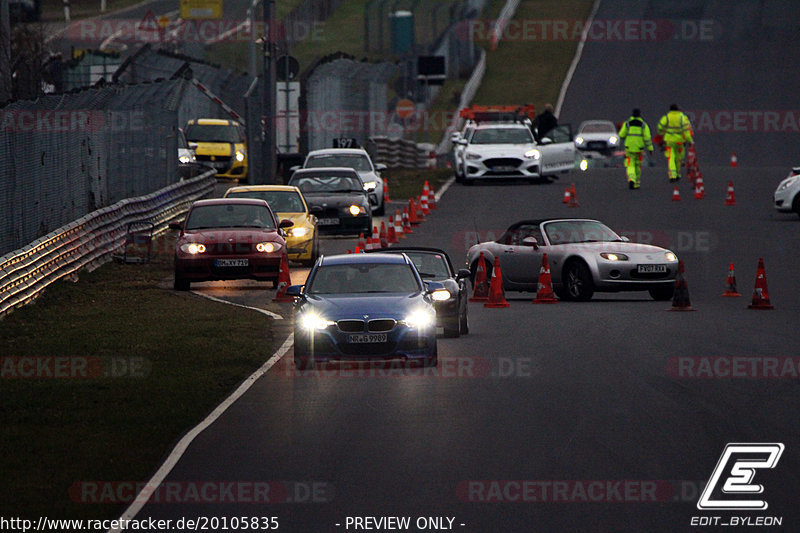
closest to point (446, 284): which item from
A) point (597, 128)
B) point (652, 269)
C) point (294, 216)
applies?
point (652, 269)

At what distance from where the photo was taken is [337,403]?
1387 cm

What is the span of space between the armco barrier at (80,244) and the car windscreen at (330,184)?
285cm

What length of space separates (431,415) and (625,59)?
62199 millimetres

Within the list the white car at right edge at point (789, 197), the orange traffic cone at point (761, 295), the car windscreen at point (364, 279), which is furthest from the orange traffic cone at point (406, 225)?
the car windscreen at point (364, 279)

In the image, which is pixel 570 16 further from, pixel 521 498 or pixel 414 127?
pixel 521 498

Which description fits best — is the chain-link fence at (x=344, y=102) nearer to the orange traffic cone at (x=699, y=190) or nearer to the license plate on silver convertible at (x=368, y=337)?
the orange traffic cone at (x=699, y=190)

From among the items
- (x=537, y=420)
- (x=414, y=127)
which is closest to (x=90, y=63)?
(x=414, y=127)

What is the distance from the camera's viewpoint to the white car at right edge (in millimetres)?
34906

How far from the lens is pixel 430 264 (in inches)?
774

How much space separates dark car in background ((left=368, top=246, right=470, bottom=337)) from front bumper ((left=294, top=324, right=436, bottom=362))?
2.64 meters

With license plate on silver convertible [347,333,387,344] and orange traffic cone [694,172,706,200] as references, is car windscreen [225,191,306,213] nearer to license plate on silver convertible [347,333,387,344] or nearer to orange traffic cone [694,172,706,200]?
license plate on silver convertible [347,333,387,344]

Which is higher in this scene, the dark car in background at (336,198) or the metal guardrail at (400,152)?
the dark car in background at (336,198)

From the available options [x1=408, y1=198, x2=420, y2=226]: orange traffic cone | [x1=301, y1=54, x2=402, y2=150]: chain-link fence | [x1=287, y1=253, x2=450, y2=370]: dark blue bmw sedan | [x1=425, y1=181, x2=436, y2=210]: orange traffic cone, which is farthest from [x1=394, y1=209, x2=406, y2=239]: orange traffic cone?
[x1=287, y1=253, x2=450, y2=370]: dark blue bmw sedan

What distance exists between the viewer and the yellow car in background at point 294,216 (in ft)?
91.0
